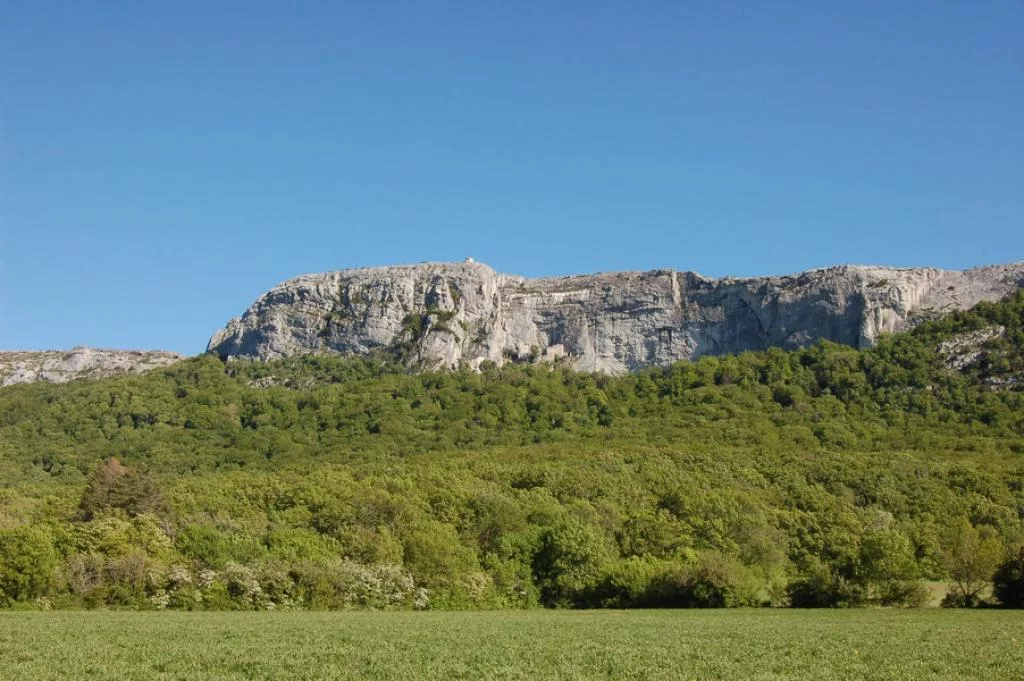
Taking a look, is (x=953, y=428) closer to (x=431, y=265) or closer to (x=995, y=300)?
(x=995, y=300)

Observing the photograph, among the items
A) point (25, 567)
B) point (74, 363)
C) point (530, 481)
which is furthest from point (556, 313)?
point (25, 567)

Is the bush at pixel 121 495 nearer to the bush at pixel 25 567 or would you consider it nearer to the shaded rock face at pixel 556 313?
the bush at pixel 25 567

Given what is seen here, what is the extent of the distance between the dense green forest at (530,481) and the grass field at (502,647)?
10.7m

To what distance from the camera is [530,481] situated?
98.0 metres

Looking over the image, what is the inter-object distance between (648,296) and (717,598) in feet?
347

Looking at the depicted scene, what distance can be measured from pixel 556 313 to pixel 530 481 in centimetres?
7609

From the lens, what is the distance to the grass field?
106 ft

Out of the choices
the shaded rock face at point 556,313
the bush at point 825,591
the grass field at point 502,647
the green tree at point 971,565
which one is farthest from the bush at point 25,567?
the shaded rock face at point 556,313

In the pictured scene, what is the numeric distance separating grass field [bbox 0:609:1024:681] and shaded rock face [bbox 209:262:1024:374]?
104m

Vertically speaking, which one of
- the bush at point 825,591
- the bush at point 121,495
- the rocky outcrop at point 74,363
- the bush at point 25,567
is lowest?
the bush at point 825,591

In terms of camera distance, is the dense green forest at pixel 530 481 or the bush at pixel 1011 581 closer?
the bush at pixel 1011 581

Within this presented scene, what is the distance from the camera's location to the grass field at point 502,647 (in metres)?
32.4

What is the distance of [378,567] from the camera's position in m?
67.0

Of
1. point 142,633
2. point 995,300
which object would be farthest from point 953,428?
point 142,633
